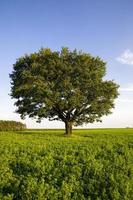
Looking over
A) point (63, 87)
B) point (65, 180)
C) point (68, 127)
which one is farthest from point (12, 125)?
point (65, 180)

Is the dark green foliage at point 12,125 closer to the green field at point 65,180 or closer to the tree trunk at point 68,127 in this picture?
the tree trunk at point 68,127

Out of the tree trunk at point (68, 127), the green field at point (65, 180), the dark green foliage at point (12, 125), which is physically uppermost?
the dark green foliage at point (12, 125)

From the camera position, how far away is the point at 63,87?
60.5 metres

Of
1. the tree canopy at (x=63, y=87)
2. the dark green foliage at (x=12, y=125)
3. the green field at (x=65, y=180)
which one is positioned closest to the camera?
the green field at (x=65, y=180)

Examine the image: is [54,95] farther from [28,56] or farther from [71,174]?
[71,174]

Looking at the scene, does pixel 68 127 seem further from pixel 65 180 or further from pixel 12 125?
pixel 65 180

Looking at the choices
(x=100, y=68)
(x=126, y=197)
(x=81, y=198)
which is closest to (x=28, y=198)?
(x=81, y=198)

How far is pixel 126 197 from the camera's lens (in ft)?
41.7

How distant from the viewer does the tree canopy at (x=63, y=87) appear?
60.4 metres

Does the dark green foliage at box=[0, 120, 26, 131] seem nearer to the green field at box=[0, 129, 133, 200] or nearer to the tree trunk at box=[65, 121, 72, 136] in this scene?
the tree trunk at box=[65, 121, 72, 136]

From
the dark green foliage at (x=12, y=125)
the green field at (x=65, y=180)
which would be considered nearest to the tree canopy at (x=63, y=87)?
the dark green foliage at (x=12, y=125)

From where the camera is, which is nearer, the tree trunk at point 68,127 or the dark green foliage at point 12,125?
the tree trunk at point 68,127

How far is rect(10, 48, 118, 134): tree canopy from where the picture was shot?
60406 millimetres

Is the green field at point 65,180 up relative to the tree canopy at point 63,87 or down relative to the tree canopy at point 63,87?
down
